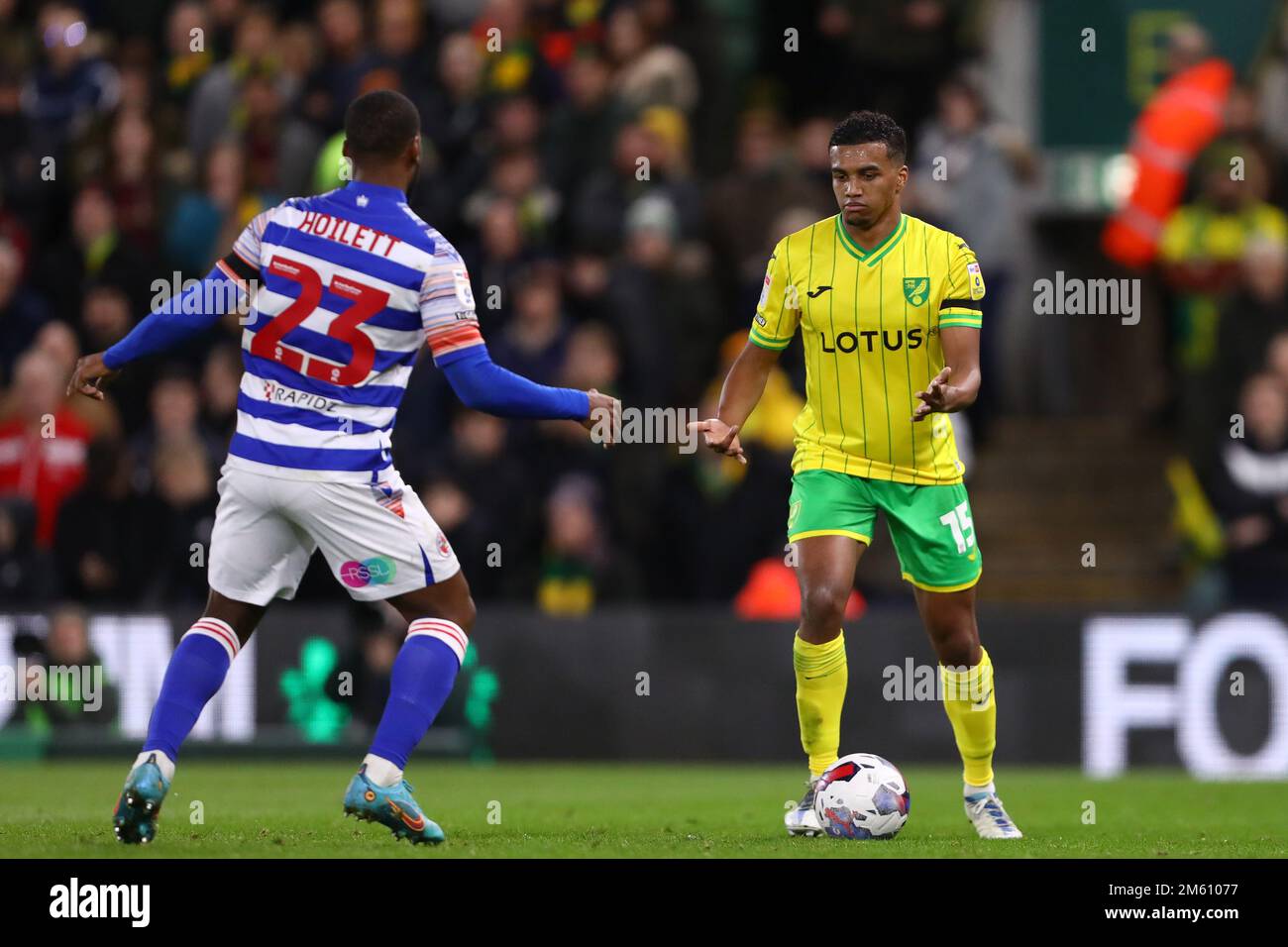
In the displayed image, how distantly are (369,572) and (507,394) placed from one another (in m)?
0.77

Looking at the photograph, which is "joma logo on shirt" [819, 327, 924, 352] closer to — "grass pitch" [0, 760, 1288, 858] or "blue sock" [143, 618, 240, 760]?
"grass pitch" [0, 760, 1288, 858]

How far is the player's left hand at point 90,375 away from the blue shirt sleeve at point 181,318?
0.10 ft

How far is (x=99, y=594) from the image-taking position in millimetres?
14375

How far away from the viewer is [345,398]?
308 inches

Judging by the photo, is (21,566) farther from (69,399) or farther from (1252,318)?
(1252,318)

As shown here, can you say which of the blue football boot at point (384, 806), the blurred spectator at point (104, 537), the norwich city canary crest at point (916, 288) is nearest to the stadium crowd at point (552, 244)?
the blurred spectator at point (104, 537)

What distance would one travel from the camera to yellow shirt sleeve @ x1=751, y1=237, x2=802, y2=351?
28.9ft

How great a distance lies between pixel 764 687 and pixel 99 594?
4187 mm

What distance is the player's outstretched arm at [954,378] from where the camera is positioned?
7977 millimetres

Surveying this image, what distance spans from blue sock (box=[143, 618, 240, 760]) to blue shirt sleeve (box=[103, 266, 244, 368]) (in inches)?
37.7

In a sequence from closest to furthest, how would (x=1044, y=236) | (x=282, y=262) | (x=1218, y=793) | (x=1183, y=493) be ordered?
(x=282, y=262) → (x=1218, y=793) → (x=1183, y=493) → (x=1044, y=236)

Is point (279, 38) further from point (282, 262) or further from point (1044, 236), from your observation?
point (282, 262)

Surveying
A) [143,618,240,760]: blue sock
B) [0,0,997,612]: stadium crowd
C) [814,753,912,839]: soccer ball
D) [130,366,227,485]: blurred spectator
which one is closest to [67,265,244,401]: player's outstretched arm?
[143,618,240,760]: blue sock
